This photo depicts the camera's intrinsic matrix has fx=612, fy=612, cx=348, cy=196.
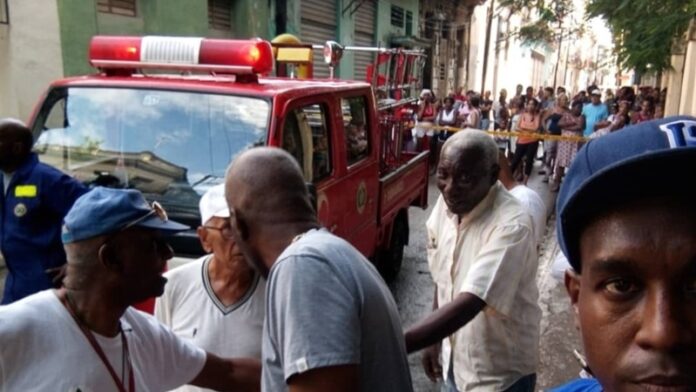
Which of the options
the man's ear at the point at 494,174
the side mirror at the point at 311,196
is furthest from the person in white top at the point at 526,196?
the side mirror at the point at 311,196

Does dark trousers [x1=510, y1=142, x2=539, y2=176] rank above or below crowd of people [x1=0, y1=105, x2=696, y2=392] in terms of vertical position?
below

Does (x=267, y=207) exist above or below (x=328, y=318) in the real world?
above

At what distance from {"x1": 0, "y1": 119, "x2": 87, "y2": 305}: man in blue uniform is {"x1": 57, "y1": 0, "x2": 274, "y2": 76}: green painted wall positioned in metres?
6.23

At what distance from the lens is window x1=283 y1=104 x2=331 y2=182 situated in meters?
4.03

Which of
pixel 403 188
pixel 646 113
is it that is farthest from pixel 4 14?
pixel 646 113

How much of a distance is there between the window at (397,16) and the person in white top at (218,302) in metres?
20.7

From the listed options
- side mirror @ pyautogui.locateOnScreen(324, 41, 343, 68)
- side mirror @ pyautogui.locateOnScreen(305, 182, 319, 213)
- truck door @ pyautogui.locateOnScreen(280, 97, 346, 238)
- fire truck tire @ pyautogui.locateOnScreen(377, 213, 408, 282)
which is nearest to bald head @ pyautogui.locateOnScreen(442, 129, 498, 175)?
side mirror @ pyautogui.locateOnScreen(305, 182, 319, 213)

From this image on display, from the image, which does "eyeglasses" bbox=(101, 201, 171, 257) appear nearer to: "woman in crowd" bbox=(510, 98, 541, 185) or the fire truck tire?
the fire truck tire

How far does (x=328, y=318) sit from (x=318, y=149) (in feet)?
10.8

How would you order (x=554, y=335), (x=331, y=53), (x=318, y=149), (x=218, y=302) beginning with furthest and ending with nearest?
(x=331, y=53) < (x=554, y=335) < (x=318, y=149) < (x=218, y=302)

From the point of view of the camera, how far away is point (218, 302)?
2137 mm

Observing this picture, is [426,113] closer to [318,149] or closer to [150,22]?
[150,22]

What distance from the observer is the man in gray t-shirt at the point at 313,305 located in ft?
4.01

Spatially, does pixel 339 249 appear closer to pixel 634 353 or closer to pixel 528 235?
pixel 634 353
